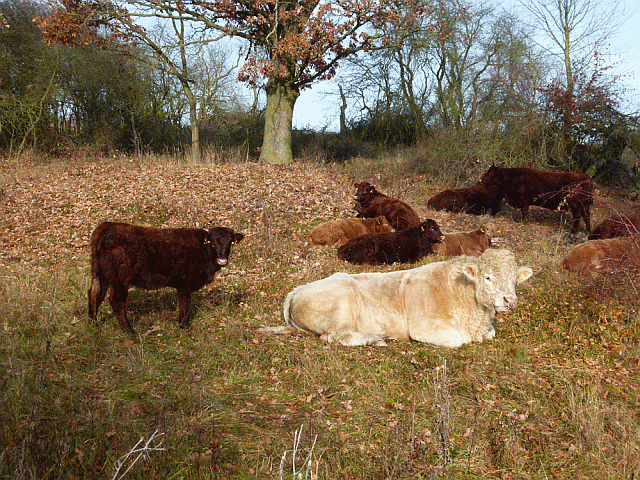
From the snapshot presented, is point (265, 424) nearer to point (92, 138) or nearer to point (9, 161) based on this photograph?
point (9, 161)

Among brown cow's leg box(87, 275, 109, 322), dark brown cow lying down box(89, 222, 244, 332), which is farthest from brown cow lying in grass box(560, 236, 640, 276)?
brown cow's leg box(87, 275, 109, 322)

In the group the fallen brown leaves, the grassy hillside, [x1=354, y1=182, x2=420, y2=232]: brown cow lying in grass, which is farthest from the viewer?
[x1=354, y1=182, x2=420, y2=232]: brown cow lying in grass

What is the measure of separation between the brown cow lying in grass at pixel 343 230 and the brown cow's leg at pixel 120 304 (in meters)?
6.17

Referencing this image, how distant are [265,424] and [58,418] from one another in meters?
1.73

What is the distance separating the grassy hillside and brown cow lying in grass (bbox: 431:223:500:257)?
5.88ft

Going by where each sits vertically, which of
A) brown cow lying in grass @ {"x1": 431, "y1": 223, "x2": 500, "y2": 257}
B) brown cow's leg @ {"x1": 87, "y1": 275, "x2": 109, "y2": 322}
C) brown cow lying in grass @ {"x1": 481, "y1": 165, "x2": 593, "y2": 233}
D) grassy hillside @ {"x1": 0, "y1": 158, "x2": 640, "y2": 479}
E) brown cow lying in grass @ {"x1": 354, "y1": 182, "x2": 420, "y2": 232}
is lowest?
grassy hillside @ {"x1": 0, "y1": 158, "x2": 640, "y2": 479}

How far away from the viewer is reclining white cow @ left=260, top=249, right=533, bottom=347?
647 centimetres

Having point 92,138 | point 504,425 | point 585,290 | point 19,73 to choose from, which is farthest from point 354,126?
point 504,425

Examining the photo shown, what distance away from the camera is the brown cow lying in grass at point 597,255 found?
25.5ft

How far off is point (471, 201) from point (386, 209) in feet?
13.8

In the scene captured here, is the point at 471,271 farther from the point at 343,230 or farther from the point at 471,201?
the point at 471,201

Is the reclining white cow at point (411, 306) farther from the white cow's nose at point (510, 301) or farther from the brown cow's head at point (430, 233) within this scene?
the brown cow's head at point (430, 233)

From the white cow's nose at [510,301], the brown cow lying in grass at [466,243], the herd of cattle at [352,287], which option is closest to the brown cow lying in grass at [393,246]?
the brown cow lying in grass at [466,243]

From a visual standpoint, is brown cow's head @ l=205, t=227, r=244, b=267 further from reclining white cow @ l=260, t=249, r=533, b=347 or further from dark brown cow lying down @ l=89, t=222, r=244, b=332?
reclining white cow @ l=260, t=249, r=533, b=347
